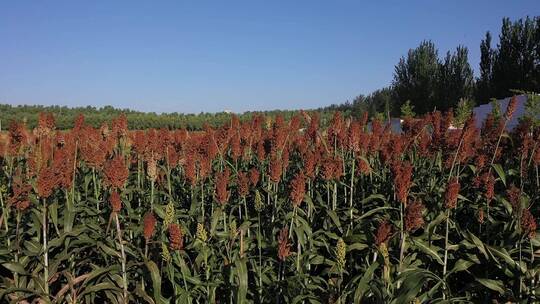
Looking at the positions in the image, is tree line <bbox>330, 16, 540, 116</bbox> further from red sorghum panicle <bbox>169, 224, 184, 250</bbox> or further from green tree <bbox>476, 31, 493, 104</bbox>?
red sorghum panicle <bbox>169, 224, 184, 250</bbox>

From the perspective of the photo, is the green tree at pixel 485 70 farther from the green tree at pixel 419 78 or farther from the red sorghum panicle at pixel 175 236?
the red sorghum panicle at pixel 175 236

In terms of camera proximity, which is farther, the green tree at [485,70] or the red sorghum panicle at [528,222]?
the green tree at [485,70]

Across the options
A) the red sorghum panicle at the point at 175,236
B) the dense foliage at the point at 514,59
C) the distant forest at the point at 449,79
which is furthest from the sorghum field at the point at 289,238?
the dense foliage at the point at 514,59

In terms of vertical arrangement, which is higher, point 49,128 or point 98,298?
point 49,128

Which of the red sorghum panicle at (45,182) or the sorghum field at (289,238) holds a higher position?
the red sorghum panicle at (45,182)

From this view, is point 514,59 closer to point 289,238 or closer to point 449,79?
point 449,79

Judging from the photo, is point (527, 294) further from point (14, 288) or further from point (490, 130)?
point (14, 288)

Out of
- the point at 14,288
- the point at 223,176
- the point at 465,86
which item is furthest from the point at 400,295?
the point at 465,86

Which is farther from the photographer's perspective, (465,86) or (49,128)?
(465,86)

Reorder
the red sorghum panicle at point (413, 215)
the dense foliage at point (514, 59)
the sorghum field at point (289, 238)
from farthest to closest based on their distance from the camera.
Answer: the dense foliage at point (514, 59), the sorghum field at point (289, 238), the red sorghum panicle at point (413, 215)

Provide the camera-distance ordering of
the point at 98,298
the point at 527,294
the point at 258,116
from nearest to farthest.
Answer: the point at 527,294 → the point at 98,298 → the point at 258,116

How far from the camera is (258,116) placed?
18.9 feet

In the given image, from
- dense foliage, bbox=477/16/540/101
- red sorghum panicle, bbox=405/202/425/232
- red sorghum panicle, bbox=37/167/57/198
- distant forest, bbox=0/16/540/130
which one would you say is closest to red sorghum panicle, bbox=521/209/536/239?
red sorghum panicle, bbox=405/202/425/232

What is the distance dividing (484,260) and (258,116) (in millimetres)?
3137
